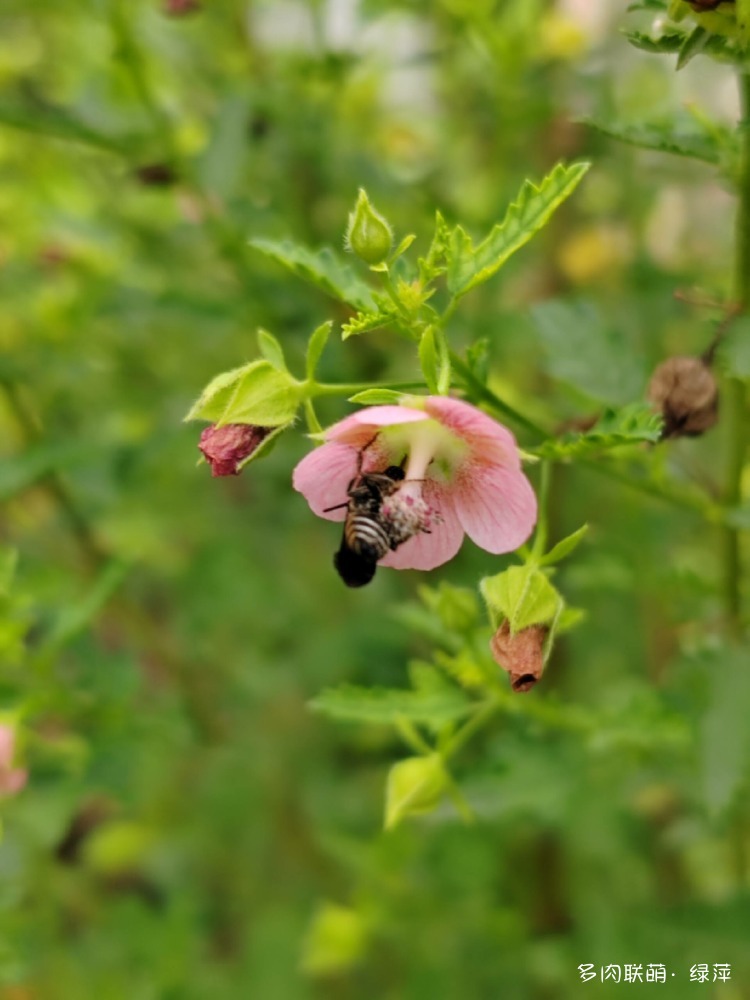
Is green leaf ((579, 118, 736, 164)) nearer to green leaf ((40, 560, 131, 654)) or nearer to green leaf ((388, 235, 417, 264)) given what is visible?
green leaf ((388, 235, 417, 264))

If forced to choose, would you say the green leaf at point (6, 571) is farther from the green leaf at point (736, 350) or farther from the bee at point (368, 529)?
the green leaf at point (736, 350)

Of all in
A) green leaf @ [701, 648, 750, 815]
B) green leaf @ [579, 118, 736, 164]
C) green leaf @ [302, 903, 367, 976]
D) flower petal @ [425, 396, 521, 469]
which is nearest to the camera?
flower petal @ [425, 396, 521, 469]

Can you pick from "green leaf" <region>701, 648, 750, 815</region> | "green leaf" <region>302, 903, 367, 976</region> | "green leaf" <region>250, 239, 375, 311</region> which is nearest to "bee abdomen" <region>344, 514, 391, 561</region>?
"green leaf" <region>250, 239, 375, 311</region>

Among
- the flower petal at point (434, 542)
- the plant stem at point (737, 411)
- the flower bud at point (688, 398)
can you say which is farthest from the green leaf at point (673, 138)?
the flower petal at point (434, 542)

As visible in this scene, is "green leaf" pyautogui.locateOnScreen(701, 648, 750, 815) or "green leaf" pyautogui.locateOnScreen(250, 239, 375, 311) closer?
"green leaf" pyautogui.locateOnScreen(250, 239, 375, 311)

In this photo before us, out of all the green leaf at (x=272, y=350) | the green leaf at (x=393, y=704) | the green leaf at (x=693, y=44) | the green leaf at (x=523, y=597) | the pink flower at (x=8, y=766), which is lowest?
the pink flower at (x=8, y=766)

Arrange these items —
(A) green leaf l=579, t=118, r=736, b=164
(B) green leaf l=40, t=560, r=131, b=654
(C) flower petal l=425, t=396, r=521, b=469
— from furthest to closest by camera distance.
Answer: (B) green leaf l=40, t=560, r=131, b=654 < (A) green leaf l=579, t=118, r=736, b=164 < (C) flower petal l=425, t=396, r=521, b=469

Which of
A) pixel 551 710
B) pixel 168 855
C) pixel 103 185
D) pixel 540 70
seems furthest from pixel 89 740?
pixel 540 70
